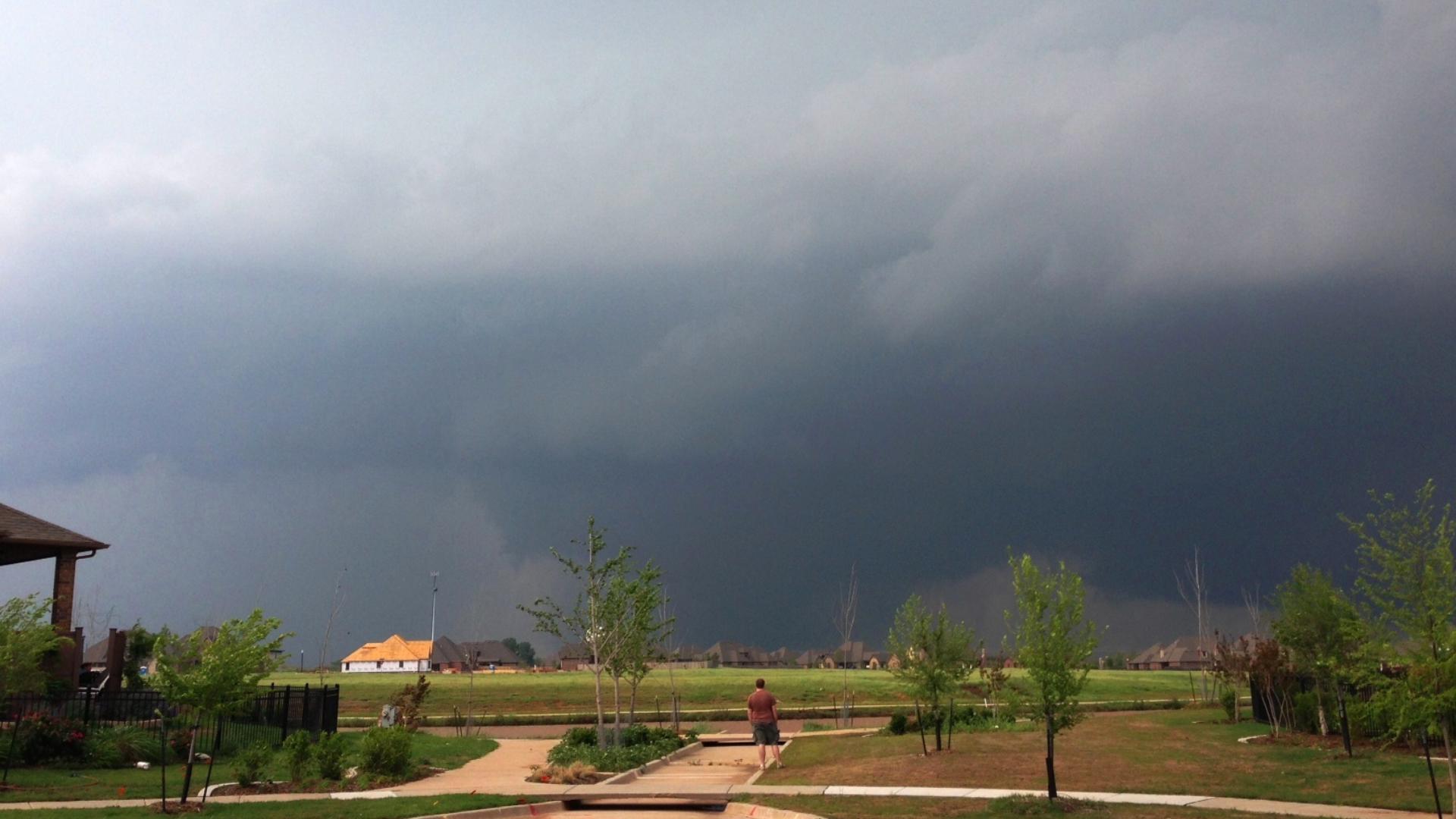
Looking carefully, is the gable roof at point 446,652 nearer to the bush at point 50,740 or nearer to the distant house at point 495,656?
the distant house at point 495,656

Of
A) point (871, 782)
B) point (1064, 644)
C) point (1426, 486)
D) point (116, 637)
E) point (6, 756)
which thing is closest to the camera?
point (1426, 486)

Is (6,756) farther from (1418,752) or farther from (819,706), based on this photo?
(819,706)

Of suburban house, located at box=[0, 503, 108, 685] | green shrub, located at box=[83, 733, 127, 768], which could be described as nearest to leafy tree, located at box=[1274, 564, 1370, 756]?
green shrub, located at box=[83, 733, 127, 768]

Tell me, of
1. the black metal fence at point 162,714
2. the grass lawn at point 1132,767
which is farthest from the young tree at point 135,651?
the grass lawn at point 1132,767

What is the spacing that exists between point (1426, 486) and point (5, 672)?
105 feet

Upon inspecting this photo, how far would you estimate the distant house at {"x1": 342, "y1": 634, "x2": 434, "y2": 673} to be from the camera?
152375mm

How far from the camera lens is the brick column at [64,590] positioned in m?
35.9

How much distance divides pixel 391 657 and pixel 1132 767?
146 meters

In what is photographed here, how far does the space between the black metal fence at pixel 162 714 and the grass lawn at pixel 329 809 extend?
8.52 m

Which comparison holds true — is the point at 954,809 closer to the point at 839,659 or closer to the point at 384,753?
the point at 384,753

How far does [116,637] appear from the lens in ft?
123

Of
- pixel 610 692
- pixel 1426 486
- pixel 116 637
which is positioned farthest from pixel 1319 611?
pixel 610 692

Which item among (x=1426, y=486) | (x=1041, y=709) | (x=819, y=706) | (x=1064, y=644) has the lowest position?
(x=819, y=706)

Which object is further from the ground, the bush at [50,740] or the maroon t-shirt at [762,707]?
the maroon t-shirt at [762,707]
